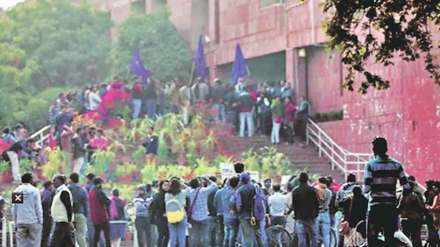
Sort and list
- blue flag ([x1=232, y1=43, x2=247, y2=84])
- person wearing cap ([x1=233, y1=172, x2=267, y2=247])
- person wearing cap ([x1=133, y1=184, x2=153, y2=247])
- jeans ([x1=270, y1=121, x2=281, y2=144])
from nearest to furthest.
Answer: person wearing cap ([x1=233, y1=172, x2=267, y2=247]), person wearing cap ([x1=133, y1=184, x2=153, y2=247]), jeans ([x1=270, y1=121, x2=281, y2=144]), blue flag ([x1=232, y1=43, x2=247, y2=84])

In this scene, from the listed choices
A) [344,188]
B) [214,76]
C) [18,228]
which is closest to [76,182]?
[18,228]

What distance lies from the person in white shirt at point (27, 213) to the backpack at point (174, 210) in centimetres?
267

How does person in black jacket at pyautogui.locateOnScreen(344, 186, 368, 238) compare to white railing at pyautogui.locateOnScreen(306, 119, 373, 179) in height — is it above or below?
below

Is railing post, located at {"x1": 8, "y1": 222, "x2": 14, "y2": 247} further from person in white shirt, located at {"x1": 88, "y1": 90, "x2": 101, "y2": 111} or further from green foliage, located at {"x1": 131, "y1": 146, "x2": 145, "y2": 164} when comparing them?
person in white shirt, located at {"x1": 88, "y1": 90, "x2": 101, "y2": 111}

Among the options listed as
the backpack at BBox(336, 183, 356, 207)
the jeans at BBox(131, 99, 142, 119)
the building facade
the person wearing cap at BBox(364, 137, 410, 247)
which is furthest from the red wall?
the person wearing cap at BBox(364, 137, 410, 247)

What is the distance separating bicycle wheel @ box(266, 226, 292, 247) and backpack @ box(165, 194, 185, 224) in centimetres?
203

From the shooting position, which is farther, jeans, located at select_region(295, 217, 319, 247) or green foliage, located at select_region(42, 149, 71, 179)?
green foliage, located at select_region(42, 149, 71, 179)

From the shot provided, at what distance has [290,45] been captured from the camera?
45.3 meters

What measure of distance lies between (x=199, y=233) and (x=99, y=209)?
78.4 inches

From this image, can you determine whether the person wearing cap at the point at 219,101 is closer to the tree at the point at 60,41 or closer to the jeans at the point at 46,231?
the tree at the point at 60,41

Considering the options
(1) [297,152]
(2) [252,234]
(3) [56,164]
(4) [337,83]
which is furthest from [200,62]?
(2) [252,234]

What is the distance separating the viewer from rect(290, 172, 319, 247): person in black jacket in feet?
76.6

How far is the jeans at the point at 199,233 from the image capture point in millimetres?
25766

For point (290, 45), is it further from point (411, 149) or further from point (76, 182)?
point (76, 182)
